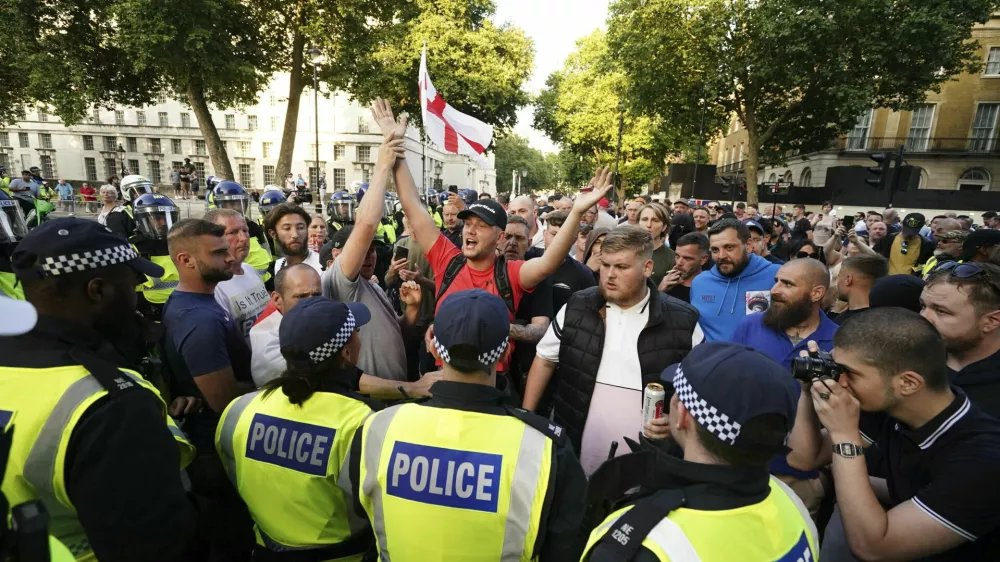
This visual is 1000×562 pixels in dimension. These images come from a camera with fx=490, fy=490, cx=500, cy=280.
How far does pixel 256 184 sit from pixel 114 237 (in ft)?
200

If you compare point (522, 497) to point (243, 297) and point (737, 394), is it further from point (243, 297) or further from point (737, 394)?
point (243, 297)

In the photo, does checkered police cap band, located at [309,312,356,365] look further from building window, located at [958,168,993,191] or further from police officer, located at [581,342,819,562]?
building window, located at [958,168,993,191]

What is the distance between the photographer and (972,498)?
1.69 metres

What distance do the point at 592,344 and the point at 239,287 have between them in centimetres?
268

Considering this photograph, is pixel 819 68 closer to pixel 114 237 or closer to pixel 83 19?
pixel 114 237

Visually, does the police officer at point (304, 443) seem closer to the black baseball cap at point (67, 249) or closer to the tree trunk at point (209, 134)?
the black baseball cap at point (67, 249)

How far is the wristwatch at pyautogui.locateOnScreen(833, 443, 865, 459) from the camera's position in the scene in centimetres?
188

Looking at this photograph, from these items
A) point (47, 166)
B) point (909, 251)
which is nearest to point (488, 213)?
point (909, 251)

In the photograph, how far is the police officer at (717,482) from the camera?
1.30 metres

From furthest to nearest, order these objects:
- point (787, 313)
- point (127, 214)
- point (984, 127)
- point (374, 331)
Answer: point (984, 127) → point (127, 214) → point (374, 331) → point (787, 313)

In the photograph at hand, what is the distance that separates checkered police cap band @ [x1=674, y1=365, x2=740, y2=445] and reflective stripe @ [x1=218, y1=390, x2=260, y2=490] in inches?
69.4

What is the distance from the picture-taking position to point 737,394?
1.38 metres

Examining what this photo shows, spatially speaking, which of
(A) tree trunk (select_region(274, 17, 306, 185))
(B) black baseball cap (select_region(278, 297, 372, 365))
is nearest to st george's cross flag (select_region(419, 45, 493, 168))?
(B) black baseball cap (select_region(278, 297, 372, 365))

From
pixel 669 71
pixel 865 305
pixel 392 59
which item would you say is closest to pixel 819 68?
pixel 669 71
